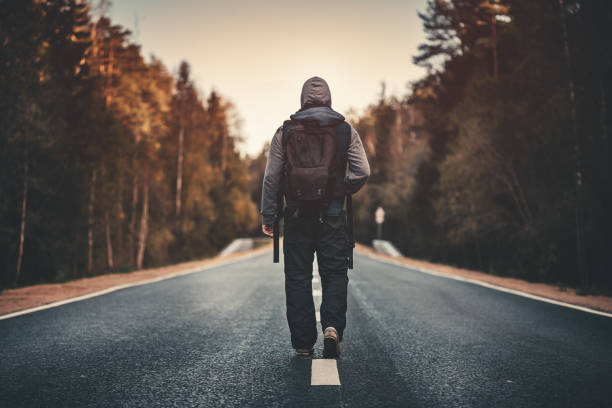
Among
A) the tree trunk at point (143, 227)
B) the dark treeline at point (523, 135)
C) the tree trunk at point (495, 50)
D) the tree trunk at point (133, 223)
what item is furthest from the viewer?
the tree trunk at point (133, 223)

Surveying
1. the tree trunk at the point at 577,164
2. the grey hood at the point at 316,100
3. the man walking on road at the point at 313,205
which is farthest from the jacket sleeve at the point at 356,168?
the tree trunk at the point at 577,164

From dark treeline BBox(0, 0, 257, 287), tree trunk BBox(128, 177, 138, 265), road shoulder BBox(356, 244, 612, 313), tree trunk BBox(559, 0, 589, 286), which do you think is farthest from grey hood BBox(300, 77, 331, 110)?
tree trunk BBox(128, 177, 138, 265)

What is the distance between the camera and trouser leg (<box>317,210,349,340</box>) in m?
3.78

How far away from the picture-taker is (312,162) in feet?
12.1

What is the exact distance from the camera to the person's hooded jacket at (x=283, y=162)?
147 inches

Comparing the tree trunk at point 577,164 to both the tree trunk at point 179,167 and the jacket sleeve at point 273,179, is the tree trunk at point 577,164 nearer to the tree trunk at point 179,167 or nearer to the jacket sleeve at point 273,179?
the jacket sleeve at point 273,179

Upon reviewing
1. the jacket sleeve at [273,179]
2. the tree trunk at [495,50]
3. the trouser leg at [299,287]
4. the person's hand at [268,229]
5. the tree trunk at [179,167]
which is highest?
the tree trunk at [495,50]

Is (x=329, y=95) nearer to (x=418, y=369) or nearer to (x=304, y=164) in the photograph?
(x=304, y=164)

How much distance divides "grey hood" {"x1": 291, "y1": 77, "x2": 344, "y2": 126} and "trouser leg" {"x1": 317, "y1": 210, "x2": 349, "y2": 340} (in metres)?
0.83

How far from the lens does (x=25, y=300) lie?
7.38 m

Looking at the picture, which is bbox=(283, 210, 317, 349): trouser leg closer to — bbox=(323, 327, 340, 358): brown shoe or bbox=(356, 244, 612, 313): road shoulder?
bbox=(323, 327, 340, 358): brown shoe

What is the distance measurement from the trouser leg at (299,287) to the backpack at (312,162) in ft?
0.91

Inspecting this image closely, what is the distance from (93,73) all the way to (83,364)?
75.5 ft

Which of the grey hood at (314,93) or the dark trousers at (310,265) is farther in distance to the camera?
the grey hood at (314,93)
